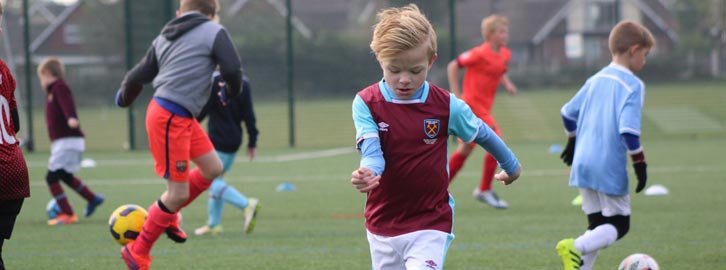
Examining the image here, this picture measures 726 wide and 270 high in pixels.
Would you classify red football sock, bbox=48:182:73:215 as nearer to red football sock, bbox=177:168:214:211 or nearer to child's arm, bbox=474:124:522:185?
red football sock, bbox=177:168:214:211

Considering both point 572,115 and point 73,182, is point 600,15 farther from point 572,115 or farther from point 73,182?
point 572,115

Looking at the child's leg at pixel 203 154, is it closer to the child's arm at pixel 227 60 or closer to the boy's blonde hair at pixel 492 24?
the child's arm at pixel 227 60

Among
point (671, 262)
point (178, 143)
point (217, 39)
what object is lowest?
point (671, 262)

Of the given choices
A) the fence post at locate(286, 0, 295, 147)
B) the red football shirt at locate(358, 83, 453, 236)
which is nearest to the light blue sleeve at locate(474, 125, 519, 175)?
the red football shirt at locate(358, 83, 453, 236)

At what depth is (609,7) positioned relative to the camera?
19875 mm

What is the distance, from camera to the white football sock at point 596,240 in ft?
17.3

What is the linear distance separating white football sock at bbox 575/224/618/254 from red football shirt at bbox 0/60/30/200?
2858 mm

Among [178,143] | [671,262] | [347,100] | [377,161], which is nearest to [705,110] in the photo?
[347,100]

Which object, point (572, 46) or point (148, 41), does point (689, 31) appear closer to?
point (572, 46)

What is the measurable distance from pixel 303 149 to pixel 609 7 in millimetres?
6940

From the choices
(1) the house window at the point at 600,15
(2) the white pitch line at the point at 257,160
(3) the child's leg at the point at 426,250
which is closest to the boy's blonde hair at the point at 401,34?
(3) the child's leg at the point at 426,250

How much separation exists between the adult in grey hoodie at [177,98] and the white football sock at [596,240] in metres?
2.34

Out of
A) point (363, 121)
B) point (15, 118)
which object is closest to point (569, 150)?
point (363, 121)

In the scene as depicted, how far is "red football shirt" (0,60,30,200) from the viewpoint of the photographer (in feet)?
14.9
